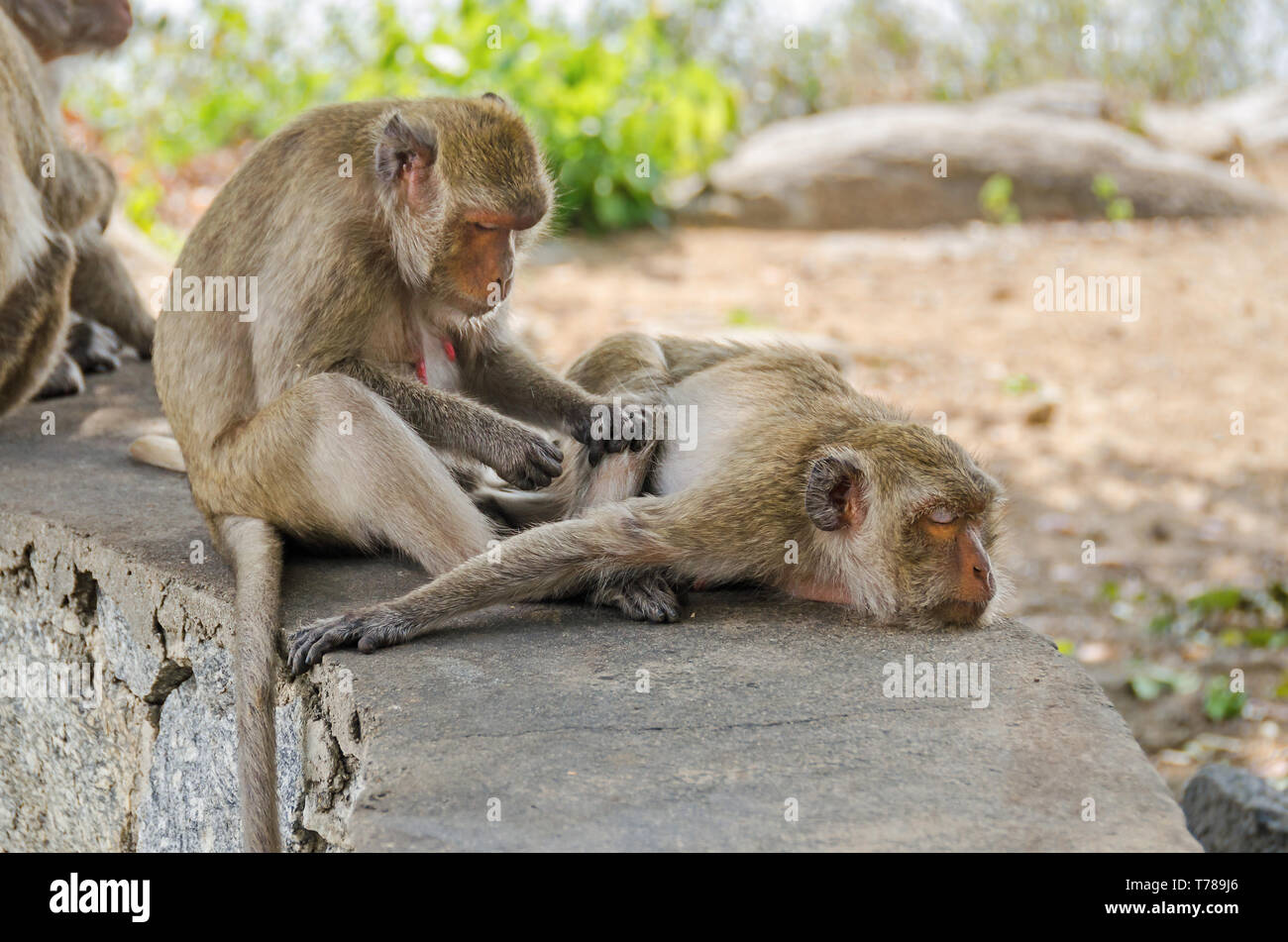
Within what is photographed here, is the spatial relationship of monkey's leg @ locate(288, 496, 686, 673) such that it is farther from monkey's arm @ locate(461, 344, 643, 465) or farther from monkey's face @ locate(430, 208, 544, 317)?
monkey's face @ locate(430, 208, 544, 317)

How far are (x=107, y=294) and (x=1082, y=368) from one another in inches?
263

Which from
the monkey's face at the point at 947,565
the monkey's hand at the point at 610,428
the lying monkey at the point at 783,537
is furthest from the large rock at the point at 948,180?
the monkey's face at the point at 947,565

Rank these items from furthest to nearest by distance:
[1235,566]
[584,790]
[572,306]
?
Result: [572,306]
[1235,566]
[584,790]

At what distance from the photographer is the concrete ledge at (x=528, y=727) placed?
8.58ft

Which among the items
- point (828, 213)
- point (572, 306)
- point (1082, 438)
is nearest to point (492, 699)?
point (1082, 438)

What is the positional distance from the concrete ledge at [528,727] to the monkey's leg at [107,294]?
1894mm

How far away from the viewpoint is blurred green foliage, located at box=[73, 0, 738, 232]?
457 inches

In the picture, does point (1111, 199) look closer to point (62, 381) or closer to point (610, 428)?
point (62, 381)

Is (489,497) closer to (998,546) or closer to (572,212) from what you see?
(998,546)

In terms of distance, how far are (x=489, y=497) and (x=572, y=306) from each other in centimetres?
625

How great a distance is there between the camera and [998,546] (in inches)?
150

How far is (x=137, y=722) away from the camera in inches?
158

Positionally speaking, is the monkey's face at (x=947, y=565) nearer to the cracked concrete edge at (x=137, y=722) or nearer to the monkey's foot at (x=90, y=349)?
the cracked concrete edge at (x=137, y=722)

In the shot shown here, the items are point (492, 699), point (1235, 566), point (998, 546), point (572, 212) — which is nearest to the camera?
point (492, 699)
